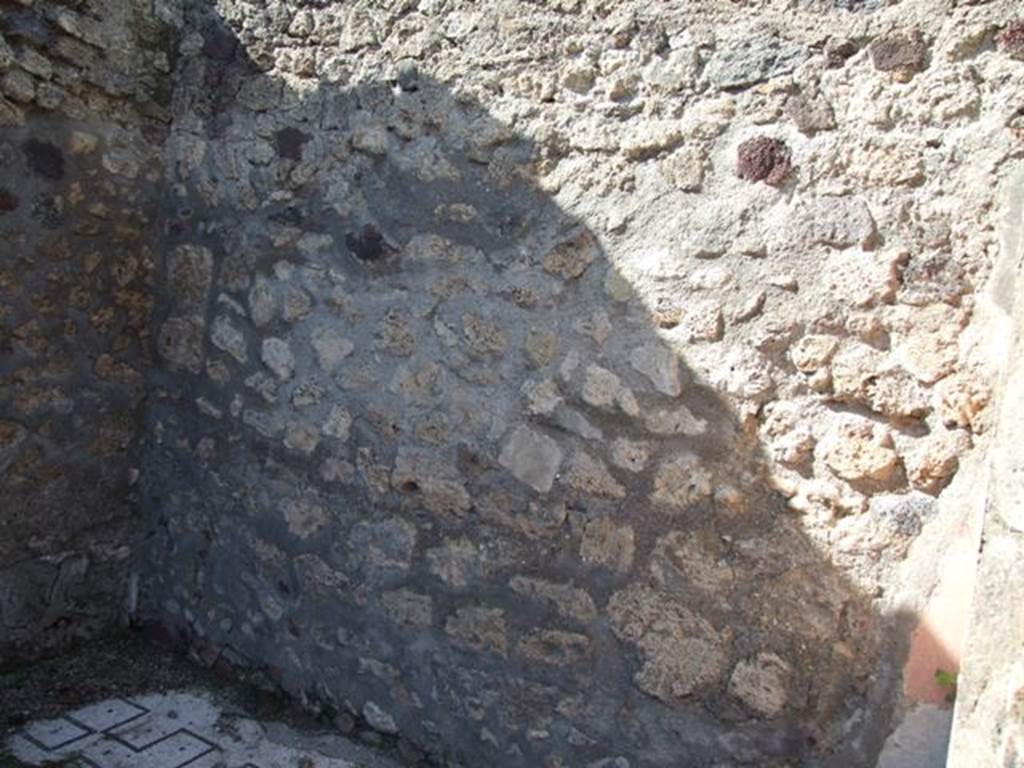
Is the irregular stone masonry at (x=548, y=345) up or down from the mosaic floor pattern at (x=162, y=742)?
up

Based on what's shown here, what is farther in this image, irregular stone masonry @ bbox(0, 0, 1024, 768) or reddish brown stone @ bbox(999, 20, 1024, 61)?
irregular stone masonry @ bbox(0, 0, 1024, 768)

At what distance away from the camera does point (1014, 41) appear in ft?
5.07

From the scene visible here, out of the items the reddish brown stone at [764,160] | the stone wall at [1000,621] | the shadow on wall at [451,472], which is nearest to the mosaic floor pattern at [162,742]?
the shadow on wall at [451,472]

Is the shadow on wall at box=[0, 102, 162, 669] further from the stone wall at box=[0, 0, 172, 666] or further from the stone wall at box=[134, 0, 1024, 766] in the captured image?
the stone wall at box=[134, 0, 1024, 766]

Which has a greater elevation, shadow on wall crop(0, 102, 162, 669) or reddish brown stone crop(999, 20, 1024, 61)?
reddish brown stone crop(999, 20, 1024, 61)

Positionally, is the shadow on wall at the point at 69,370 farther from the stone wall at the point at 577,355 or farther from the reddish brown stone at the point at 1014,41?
the reddish brown stone at the point at 1014,41

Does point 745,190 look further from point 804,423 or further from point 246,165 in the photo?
point 246,165

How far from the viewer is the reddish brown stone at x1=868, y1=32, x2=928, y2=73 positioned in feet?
5.36

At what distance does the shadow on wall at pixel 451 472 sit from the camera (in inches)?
72.3

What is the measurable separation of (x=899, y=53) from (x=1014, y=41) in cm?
19

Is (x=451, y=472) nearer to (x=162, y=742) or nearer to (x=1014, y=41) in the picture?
(x=162, y=742)

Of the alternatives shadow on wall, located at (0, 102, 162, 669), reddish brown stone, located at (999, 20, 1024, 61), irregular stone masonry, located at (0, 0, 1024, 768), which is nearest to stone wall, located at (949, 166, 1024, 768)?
irregular stone masonry, located at (0, 0, 1024, 768)

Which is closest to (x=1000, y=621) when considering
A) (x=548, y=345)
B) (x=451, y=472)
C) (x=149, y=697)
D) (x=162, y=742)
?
(x=548, y=345)

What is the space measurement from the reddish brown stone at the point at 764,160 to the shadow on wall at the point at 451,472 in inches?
13.4
